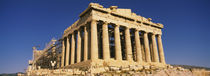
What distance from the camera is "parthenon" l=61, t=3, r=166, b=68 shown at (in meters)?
31.1

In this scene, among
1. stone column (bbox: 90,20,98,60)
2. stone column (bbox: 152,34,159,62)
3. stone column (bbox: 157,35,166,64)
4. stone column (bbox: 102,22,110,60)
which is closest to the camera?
stone column (bbox: 90,20,98,60)

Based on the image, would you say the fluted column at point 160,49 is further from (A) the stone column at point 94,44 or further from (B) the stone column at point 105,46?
(A) the stone column at point 94,44

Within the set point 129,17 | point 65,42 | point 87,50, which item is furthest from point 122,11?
point 65,42

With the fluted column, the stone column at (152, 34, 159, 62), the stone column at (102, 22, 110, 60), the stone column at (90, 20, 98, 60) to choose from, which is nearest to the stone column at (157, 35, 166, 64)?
the fluted column

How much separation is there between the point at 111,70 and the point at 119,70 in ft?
3.56

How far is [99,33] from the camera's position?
40031 millimetres

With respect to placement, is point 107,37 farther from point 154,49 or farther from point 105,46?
point 154,49

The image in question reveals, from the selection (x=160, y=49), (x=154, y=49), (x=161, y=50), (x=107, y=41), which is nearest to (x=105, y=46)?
(x=107, y=41)

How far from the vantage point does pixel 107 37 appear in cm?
3272

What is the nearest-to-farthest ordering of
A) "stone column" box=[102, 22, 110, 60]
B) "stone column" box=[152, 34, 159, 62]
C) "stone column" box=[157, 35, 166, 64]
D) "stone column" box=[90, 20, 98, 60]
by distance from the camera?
"stone column" box=[90, 20, 98, 60] < "stone column" box=[102, 22, 110, 60] < "stone column" box=[152, 34, 159, 62] < "stone column" box=[157, 35, 166, 64]

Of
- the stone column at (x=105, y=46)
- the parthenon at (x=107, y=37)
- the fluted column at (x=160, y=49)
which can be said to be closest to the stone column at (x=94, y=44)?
the parthenon at (x=107, y=37)

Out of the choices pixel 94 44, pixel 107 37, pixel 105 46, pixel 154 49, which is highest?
pixel 107 37

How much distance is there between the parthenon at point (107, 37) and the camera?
31.1 m

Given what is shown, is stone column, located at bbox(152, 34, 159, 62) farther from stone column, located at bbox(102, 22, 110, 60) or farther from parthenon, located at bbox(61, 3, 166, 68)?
stone column, located at bbox(102, 22, 110, 60)
